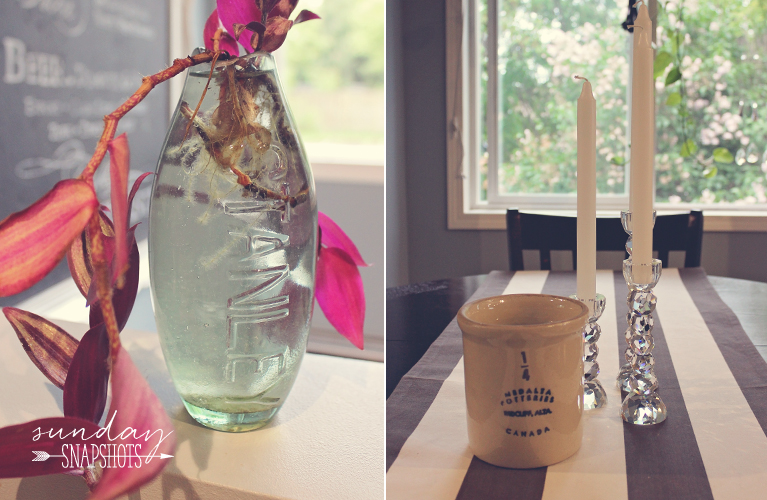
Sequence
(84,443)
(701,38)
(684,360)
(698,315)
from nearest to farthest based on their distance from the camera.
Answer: (84,443) < (684,360) < (698,315) < (701,38)

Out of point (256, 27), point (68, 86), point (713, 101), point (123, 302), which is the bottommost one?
point (123, 302)

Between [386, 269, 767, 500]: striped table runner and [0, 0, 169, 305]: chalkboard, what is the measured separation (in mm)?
566

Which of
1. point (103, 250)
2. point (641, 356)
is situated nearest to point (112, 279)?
point (103, 250)

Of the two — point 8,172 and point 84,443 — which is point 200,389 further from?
point 8,172

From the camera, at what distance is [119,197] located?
15 centimetres

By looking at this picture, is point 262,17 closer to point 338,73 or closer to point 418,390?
point 418,390

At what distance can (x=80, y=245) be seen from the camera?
275mm

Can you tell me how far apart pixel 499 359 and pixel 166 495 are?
181mm

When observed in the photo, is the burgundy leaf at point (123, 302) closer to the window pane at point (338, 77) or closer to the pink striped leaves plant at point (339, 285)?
the pink striped leaves plant at point (339, 285)

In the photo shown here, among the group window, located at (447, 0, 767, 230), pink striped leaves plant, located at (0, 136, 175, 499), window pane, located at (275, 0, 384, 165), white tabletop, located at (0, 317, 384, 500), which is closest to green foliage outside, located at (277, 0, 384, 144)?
window pane, located at (275, 0, 384, 165)

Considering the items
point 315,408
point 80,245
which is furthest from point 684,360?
point 80,245

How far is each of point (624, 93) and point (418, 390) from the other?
6.17ft

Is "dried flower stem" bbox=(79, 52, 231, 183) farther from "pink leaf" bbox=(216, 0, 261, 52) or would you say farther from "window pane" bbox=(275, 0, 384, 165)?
"window pane" bbox=(275, 0, 384, 165)

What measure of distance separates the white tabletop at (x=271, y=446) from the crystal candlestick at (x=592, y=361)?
0.14 meters
